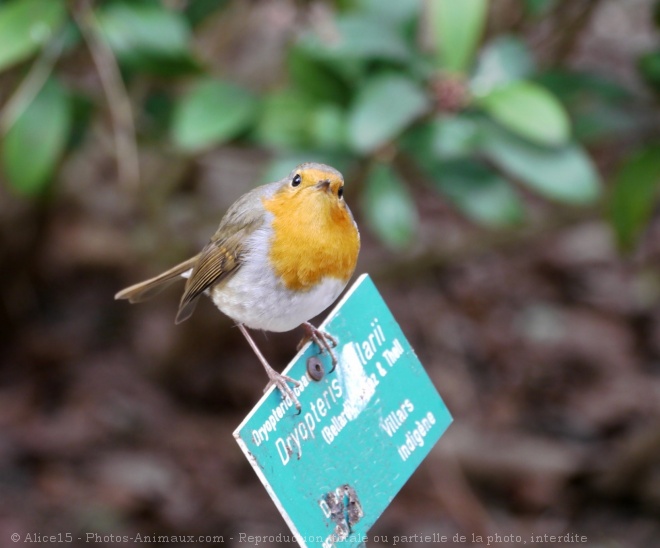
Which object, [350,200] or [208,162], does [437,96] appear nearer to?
[350,200]

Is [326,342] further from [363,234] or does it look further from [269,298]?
[363,234]

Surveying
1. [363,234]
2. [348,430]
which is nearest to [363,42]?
[348,430]

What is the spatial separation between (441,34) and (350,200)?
3.69 feet

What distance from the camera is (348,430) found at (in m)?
1.77

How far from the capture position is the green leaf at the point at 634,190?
11.1 ft

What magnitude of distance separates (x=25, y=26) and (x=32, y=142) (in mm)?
423

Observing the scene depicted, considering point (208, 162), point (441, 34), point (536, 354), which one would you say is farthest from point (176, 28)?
point (536, 354)

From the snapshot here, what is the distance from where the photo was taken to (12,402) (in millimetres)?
4387

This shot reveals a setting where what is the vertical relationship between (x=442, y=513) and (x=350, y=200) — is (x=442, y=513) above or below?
below

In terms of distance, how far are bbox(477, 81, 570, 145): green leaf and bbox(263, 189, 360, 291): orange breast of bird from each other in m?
0.91

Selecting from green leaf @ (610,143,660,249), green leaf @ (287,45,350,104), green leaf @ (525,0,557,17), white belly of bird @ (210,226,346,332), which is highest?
green leaf @ (287,45,350,104)

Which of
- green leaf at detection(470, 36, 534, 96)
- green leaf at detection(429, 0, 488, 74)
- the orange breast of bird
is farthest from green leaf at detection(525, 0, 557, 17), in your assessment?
the orange breast of bird

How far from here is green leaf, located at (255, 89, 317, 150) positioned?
10.4ft

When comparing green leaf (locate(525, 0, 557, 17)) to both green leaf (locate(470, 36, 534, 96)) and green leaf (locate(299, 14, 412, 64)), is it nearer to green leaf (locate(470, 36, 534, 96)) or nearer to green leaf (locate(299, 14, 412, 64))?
green leaf (locate(470, 36, 534, 96))
